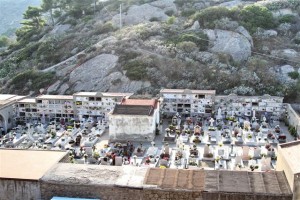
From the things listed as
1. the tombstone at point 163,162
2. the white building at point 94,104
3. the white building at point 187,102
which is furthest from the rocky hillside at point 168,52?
the tombstone at point 163,162

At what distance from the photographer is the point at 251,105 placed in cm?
3956

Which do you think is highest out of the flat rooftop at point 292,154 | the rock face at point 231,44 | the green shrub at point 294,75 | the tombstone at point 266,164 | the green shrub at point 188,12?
the green shrub at point 188,12

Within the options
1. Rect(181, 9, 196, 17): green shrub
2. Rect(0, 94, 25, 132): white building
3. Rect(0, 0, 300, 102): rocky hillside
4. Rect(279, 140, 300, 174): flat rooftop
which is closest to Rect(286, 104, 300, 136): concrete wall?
Rect(0, 0, 300, 102): rocky hillside

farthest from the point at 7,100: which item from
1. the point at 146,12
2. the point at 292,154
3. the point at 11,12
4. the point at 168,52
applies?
the point at 11,12

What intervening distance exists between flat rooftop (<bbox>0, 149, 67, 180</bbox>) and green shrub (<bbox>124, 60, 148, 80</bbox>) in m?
29.3

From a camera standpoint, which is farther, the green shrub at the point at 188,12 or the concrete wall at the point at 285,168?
the green shrub at the point at 188,12

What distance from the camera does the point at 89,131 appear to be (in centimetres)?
3697

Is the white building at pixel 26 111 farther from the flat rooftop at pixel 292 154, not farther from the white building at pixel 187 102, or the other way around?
the flat rooftop at pixel 292 154

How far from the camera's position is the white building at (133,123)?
111ft

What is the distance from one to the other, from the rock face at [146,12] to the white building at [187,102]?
29644 millimetres

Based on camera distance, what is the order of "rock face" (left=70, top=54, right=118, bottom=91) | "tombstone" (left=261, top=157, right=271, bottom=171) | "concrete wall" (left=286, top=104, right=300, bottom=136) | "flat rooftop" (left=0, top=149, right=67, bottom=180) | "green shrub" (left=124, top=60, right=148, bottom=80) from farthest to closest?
"rock face" (left=70, top=54, right=118, bottom=91)
"green shrub" (left=124, top=60, right=148, bottom=80)
"concrete wall" (left=286, top=104, right=300, bottom=136)
"tombstone" (left=261, top=157, right=271, bottom=171)
"flat rooftop" (left=0, top=149, right=67, bottom=180)

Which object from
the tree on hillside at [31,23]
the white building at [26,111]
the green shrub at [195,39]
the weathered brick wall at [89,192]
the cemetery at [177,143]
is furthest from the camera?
the tree on hillside at [31,23]

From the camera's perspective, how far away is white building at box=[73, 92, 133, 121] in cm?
3981

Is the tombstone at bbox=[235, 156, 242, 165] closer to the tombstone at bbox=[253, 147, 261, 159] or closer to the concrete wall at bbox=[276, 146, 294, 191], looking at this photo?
the tombstone at bbox=[253, 147, 261, 159]
